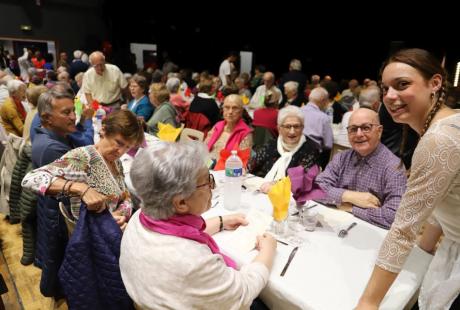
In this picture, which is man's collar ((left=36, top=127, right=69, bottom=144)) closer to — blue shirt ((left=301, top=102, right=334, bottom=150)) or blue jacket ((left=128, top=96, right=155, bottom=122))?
blue jacket ((left=128, top=96, right=155, bottom=122))

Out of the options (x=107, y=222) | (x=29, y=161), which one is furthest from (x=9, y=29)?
(x=107, y=222)

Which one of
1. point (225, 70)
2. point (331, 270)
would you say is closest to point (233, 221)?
point (331, 270)

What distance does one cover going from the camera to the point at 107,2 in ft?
38.4

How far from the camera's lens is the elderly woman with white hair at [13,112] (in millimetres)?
3561

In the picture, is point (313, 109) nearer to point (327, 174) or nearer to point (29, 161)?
point (327, 174)

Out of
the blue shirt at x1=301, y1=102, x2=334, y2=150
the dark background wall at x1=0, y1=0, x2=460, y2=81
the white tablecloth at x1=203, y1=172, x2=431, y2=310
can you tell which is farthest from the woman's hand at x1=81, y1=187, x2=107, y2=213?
the dark background wall at x1=0, y1=0, x2=460, y2=81

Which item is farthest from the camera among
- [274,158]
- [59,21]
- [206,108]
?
[59,21]

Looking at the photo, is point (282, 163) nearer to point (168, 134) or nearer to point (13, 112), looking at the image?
point (168, 134)

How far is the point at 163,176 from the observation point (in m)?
1.04

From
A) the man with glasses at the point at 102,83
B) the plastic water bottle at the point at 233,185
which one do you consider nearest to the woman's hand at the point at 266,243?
the plastic water bottle at the point at 233,185

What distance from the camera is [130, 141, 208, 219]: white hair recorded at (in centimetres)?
105

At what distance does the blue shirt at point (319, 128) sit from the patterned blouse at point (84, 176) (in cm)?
246

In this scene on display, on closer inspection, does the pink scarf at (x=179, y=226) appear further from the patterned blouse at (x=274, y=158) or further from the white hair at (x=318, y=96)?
the white hair at (x=318, y=96)

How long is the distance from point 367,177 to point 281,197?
2.44ft
